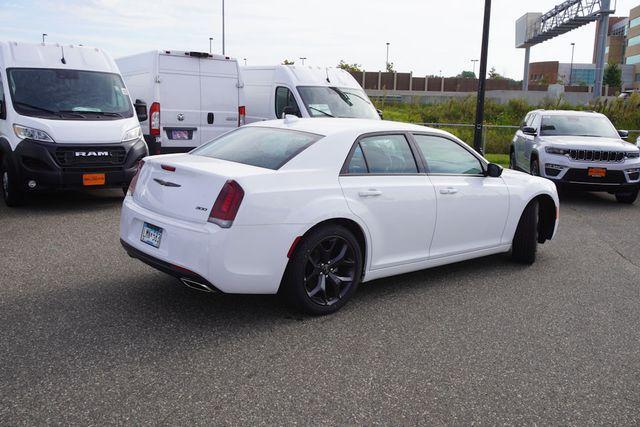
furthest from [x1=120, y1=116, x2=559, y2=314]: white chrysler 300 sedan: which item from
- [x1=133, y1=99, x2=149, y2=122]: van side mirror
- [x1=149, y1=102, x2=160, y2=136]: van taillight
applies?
[x1=149, y1=102, x2=160, y2=136]: van taillight

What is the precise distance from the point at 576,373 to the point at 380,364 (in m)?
1.24

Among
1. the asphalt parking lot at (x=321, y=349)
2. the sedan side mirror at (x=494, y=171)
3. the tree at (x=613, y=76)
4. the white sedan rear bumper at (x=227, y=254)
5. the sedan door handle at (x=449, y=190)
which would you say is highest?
the tree at (x=613, y=76)

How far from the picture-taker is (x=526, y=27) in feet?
179

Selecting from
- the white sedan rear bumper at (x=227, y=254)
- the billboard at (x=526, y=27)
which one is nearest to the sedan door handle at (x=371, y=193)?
the white sedan rear bumper at (x=227, y=254)

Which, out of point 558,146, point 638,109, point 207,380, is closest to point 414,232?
point 207,380

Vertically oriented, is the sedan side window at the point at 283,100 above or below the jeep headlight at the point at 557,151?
above

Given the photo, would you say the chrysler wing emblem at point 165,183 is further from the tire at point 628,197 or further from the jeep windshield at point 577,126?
the jeep windshield at point 577,126

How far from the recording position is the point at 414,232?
18.0ft

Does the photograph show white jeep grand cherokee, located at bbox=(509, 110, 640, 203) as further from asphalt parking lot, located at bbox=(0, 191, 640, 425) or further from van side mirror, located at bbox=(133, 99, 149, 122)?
van side mirror, located at bbox=(133, 99, 149, 122)

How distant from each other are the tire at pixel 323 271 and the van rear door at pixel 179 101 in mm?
8153

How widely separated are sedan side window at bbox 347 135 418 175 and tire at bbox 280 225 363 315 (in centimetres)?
63

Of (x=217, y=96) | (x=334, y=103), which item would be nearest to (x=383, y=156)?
(x=217, y=96)

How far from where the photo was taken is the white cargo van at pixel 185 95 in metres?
12.1

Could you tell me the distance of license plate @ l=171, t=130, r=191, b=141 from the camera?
12406 millimetres
